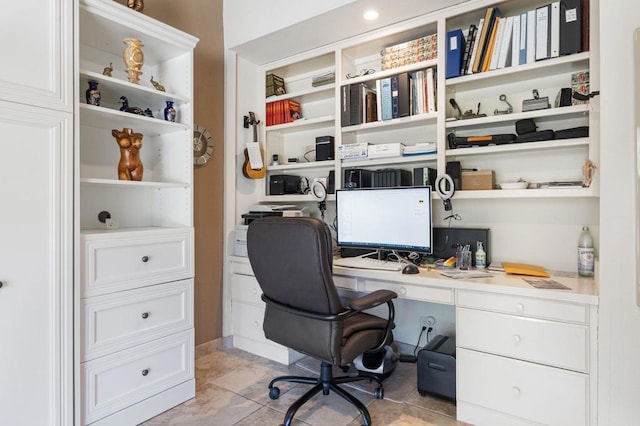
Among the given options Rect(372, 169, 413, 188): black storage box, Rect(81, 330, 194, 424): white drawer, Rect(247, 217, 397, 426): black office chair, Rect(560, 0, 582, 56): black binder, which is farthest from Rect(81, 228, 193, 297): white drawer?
Rect(560, 0, 582, 56): black binder

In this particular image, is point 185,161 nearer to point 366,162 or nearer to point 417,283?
point 366,162

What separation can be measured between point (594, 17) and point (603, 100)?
0.64m

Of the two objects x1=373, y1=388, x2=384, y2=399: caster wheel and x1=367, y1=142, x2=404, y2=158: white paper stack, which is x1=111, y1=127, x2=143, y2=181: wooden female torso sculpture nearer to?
x1=367, y1=142, x2=404, y2=158: white paper stack

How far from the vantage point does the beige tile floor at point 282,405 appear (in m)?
1.85

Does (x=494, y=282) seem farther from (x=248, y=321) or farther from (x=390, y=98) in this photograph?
(x=248, y=321)

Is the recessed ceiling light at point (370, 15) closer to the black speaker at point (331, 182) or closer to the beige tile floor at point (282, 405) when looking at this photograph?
the black speaker at point (331, 182)

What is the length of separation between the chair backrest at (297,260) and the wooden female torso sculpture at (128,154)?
33.7 inches

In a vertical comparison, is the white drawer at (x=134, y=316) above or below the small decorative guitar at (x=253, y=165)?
below

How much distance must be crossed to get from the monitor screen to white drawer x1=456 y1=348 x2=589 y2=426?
0.68m

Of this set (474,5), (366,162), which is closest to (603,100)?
(474,5)

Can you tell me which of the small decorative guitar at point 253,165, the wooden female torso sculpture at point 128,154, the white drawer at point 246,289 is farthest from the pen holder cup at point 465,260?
the wooden female torso sculpture at point 128,154
